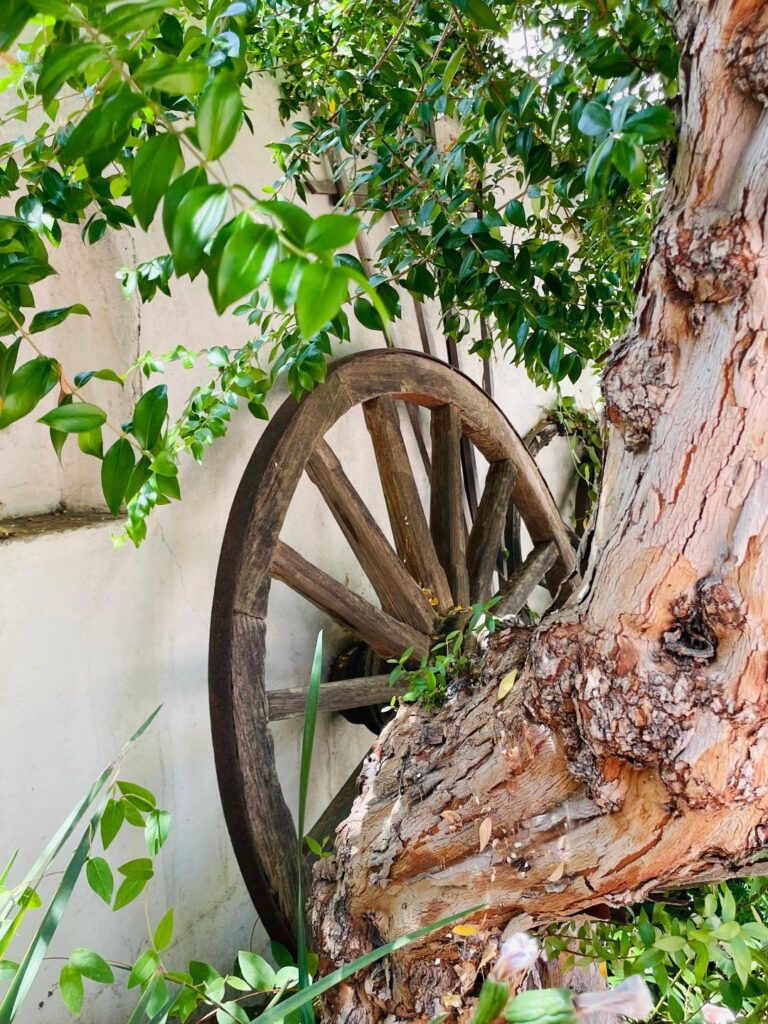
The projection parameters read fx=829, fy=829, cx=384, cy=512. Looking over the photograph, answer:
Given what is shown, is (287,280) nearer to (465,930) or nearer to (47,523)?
(465,930)

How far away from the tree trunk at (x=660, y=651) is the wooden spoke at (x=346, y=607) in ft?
2.67

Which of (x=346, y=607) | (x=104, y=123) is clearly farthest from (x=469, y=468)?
(x=104, y=123)

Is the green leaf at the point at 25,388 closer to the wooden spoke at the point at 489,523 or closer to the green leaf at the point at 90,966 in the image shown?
the green leaf at the point at 90,966

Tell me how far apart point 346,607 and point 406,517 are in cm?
31

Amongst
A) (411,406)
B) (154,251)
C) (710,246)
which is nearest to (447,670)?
(710,246)

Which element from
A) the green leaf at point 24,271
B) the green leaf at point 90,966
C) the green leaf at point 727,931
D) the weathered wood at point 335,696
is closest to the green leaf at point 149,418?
the green leaf at point 24,271

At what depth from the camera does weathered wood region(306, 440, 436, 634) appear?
186 cm

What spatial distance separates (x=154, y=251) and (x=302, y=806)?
4.48 ft

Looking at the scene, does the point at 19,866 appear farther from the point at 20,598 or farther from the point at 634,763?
the point at 634,763

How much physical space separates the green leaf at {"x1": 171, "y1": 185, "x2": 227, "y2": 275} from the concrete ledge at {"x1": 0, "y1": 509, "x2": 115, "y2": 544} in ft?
4.30

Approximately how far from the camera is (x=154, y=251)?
1.84 m

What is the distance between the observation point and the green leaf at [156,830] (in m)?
0.87

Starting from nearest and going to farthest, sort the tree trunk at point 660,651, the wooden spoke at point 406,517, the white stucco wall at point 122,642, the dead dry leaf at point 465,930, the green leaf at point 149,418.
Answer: the green leaf at point 149,418 → the tree trunk at point 660,651 → the dead dry leaf at point 465,930 → the white stucco wall at point 122,642 → the wooden spoke at point 406,517

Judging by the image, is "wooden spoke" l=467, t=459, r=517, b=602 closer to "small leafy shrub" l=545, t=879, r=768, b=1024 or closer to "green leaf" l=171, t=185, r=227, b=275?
"small leafy shrub" l=545, t=879, r=768, b=1024
